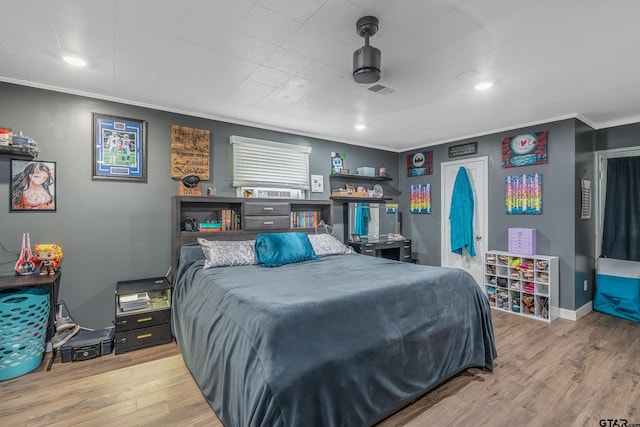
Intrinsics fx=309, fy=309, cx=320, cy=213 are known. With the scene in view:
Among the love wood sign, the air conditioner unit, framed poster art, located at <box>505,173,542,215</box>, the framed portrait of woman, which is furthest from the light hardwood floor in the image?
the love wood sign

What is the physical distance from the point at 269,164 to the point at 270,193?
399 mm

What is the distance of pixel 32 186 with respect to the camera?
2854 millimetres

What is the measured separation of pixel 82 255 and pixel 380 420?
10.1ft

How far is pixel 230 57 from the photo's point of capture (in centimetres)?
237

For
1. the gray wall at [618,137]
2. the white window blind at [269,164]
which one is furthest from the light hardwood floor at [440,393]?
the gray wall at [618,137]

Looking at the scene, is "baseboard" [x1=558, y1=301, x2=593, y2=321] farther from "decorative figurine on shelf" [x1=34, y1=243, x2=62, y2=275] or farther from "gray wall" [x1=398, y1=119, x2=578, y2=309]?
"decorative figurine on shelf" [x1=34, y1=243, x2=62, y2=275]

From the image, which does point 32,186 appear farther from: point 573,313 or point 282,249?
point 573,313

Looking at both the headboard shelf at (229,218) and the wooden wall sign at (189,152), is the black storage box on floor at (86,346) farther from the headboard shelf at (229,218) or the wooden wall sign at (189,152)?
the wooden wall sign at (189,152)

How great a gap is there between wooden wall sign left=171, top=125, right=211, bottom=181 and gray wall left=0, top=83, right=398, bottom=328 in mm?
73

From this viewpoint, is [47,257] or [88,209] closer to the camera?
[47,257]

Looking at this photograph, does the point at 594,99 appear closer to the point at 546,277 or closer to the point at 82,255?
the point at 546,277

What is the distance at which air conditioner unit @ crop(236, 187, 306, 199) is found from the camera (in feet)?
13.1

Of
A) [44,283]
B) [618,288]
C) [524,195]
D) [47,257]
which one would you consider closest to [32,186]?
[47,257]

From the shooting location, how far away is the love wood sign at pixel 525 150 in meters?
4.02
